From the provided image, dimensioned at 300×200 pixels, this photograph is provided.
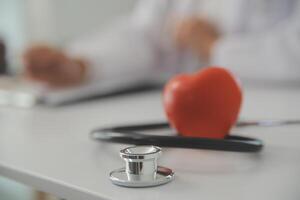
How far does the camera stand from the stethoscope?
1.08ft

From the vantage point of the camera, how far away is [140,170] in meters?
0.33

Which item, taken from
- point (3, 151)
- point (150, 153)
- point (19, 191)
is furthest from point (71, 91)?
point (150, 153)

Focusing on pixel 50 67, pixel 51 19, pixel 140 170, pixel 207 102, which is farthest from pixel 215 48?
pixel 51 19

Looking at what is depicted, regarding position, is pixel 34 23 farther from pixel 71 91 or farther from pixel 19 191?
pixel 19 191

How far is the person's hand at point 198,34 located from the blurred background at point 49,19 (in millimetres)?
469

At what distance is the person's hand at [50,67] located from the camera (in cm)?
86

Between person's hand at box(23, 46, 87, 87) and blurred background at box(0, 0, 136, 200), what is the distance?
69 cm

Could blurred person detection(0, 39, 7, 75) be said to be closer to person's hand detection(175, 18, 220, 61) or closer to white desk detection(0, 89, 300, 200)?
person's hand detection(175, 18, 220, 61)

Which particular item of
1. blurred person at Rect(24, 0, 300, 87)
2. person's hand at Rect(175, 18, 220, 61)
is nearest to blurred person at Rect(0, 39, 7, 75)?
blurred person at Rect(24, 0, 300, 87)

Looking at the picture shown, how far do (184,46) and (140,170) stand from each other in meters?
0.94

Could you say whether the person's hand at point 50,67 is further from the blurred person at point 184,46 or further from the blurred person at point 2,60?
the blurred person at point 2,60

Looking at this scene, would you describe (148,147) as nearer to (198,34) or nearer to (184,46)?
(198,34)

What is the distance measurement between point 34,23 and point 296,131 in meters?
1.60

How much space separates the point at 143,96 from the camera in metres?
0.93
